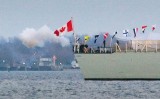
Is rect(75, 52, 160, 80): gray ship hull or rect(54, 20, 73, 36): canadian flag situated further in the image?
rect(75, 52, 160, 80): gray ship hull

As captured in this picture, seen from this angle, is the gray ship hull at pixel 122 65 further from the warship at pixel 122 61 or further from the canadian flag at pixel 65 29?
the canadian flag at pixel 65 29

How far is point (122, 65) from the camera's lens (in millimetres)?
108375

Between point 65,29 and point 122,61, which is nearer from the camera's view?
point 65,29

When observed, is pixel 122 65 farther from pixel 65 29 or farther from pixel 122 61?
pixel 65 29

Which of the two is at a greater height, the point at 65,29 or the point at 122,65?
the point at 65,29

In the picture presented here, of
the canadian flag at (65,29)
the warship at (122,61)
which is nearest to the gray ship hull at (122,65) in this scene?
the warship at (122,61)

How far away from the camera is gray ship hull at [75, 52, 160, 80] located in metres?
108

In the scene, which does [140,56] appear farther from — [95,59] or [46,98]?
[46,98]

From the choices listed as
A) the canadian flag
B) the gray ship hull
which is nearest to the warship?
the gray ship hull

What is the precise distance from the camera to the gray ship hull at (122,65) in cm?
10794

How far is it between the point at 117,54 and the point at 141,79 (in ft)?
26.5

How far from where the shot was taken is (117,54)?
109 meters

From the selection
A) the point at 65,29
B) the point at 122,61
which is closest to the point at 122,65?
the point at 122,61

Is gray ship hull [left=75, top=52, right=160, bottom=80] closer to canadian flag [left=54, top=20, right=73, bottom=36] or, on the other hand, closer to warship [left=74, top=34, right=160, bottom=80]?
warship [left=74, top=34, right=160, bottom=80]
